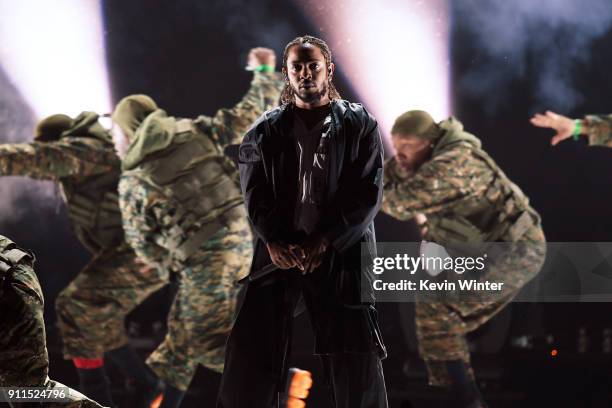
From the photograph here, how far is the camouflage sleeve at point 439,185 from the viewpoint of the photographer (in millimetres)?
4504

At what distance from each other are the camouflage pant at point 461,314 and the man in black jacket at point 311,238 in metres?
1.90

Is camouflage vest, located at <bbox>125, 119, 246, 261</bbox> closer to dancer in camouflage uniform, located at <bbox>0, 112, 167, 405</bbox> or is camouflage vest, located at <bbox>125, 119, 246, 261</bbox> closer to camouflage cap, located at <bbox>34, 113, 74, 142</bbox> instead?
dancer in camouflage uniform, located at <bbox>0, 112, 167, 405</bbox>

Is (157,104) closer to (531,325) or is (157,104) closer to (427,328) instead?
(427,328)

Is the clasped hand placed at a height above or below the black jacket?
below

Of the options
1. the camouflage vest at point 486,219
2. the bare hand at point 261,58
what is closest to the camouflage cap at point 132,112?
the bare hand at point 261,58

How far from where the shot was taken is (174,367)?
14.5 ft

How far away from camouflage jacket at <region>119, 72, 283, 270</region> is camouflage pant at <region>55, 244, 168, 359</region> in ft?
0.44

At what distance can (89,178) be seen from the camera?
4.73 metres

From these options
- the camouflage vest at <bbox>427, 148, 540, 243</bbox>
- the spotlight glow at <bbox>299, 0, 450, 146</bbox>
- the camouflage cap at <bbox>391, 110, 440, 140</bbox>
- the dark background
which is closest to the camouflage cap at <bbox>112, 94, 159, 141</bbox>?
the dark background

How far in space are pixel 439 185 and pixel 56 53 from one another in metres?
2.26

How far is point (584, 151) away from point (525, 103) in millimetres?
411

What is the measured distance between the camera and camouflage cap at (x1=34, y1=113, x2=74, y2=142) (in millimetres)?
4711

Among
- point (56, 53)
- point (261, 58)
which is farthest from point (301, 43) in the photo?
point (56, 53)

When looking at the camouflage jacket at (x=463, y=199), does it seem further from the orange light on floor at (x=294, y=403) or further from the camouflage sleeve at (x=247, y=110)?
the orange light on floor at (x=294, y=403)
